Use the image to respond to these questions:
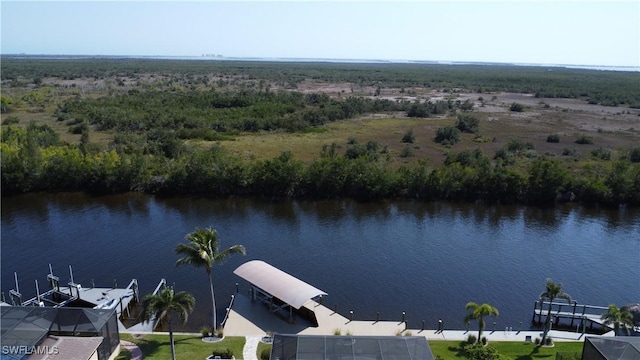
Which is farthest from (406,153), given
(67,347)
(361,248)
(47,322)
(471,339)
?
(67,347)

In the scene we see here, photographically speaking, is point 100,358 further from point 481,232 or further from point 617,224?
point 617,224

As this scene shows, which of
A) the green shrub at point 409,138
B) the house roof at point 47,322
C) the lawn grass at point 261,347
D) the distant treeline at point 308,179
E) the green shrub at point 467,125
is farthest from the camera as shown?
the green shrub at point 467,125

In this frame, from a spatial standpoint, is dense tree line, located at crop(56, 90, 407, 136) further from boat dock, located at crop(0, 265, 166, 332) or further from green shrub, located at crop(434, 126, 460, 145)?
boat dock, located at crop(0, 265, 166, 332)

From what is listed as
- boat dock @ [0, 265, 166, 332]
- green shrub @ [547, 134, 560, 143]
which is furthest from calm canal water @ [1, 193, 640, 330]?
green shrub @ [547, 134, 560, 143]

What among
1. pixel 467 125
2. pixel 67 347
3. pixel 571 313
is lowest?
pixel 571 313

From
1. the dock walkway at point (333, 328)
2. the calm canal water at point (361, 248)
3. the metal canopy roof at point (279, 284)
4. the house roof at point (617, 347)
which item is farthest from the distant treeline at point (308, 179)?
the house roof at point (617, 347)

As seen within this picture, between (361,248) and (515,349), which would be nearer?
(515,349)

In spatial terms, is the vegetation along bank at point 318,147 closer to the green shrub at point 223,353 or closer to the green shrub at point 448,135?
the green shrub at point 448,135

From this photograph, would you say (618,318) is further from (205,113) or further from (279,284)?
(205,113)
